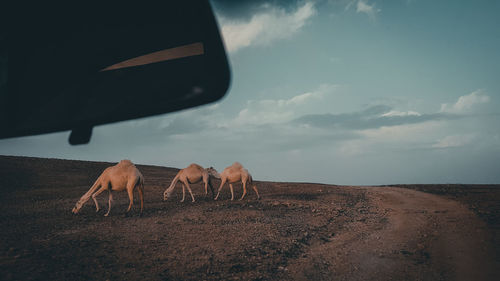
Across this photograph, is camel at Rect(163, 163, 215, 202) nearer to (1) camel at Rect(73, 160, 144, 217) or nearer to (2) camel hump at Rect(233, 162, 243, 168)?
(2) camel hump at Rect(233, 162, 243, 168)

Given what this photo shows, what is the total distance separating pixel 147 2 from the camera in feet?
6.06

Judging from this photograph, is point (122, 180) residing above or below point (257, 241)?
above

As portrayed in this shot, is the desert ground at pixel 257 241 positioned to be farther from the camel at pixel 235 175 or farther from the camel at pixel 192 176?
the camel at pixel 192 176

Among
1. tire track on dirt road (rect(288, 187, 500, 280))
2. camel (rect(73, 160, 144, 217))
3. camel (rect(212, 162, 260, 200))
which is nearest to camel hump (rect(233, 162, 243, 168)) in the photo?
camel (rect(212, 162, 260, 200))

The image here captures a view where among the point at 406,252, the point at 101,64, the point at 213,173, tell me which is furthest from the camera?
the point at 213,173

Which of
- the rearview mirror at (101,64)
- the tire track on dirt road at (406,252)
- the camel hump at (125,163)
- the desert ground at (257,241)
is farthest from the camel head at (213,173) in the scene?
the rearview mirror at (101,64)

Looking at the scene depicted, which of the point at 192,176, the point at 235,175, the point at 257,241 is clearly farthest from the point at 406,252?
the point at 192,176

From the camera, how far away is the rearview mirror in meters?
1.87

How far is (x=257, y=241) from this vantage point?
710 centimetres

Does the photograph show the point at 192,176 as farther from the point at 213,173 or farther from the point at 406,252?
the point at 406,252

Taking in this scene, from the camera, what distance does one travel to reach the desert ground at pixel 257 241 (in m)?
5.32

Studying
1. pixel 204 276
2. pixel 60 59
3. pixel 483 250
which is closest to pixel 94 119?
pixel 60 59

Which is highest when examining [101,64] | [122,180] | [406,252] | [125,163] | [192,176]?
[101,64]

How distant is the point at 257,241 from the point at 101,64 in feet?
19.6
